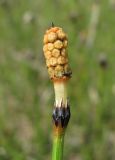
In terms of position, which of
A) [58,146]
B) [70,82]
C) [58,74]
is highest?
[70,82]

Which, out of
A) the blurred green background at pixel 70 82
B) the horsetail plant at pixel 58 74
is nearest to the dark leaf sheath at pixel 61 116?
the horsetail plant at pixel 58 74

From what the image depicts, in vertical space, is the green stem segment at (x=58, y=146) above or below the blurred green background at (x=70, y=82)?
below

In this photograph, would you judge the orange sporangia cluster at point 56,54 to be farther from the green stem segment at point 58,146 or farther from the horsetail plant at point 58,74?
the green stem segment at point 58,146

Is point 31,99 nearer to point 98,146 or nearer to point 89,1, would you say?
point 98,146

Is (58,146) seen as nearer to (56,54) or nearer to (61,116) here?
(61,116)

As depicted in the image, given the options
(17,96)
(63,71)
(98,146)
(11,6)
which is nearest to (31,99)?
(17,96)

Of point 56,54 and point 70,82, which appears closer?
point 56,54

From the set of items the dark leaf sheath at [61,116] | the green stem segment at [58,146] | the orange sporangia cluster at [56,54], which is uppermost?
the orange sporangia cluster at [56,54]

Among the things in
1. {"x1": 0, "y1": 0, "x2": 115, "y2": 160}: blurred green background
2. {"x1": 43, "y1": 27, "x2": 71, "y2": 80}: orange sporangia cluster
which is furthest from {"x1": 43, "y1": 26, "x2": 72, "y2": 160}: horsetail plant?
{"x1": 0, "y1": 0, "x2": 115, "y2": 160}: blurred green background

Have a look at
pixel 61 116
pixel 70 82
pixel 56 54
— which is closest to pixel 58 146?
pixel 61 116
